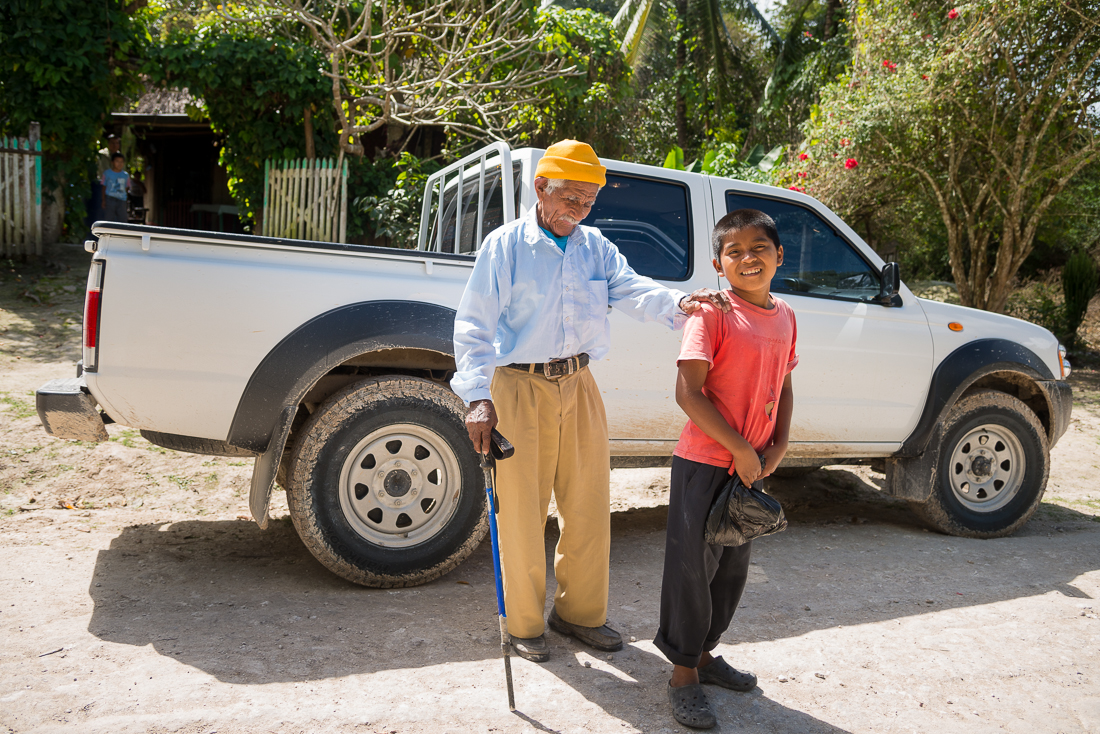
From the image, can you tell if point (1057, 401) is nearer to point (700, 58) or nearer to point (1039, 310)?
point (1039, 310)

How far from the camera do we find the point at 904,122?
A: 31.0 feet

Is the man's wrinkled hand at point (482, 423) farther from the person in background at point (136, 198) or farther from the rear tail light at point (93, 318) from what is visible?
the person in background at point (136, 198)

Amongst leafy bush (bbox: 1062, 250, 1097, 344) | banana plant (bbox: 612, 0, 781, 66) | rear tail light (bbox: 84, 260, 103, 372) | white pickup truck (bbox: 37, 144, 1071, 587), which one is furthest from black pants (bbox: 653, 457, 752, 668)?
banana plant (bbox: 612, 0, 781, 66)

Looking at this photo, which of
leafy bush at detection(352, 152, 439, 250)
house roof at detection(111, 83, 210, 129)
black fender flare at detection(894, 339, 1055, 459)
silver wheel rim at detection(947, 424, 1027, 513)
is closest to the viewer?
black fender flare at detection(894, 339, 1055, 459)

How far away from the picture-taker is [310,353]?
3.40 m

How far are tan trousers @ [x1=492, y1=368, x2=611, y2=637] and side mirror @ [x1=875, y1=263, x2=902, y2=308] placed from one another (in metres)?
2.28

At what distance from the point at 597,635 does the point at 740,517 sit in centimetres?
93

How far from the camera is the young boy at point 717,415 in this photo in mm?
2566

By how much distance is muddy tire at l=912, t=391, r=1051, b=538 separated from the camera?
4.76m

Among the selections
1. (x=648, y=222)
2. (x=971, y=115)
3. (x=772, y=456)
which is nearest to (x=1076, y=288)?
(x=971, y=115)

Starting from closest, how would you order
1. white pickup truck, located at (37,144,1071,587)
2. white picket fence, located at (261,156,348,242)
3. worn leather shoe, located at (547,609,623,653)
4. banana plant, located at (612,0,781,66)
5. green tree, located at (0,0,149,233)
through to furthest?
worn leather shoe, located at (547,609,623,653)
white pickup truck, located at (37,144,1071,587)
green tree, located at (0,0,149,233)
white picket fence, located at (261,156,348,242)
banana plant, located at (612,0,781,66)

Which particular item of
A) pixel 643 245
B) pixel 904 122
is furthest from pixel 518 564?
pixel 904 122

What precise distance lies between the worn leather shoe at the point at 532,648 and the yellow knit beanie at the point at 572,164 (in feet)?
5.72

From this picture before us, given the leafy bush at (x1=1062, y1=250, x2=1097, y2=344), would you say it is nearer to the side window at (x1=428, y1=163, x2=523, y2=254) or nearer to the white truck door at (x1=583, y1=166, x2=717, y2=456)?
the white truck door at (x1=583, y1=166, x2=717, y2=456)
